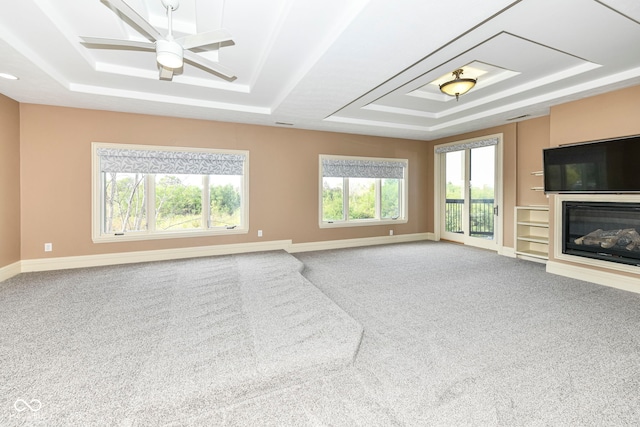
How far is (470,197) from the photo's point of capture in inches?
248

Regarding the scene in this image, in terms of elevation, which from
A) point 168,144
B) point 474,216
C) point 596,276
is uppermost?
point 168,144

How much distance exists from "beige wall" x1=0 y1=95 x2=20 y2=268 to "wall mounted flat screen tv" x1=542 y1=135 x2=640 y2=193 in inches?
293

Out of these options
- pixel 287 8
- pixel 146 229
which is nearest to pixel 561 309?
pixel 287 8

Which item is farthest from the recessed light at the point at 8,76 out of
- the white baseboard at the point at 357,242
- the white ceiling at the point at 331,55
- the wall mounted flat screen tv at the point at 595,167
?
the wall mounted flat screen tv at the point at 595,167

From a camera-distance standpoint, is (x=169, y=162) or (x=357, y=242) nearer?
(x=169, y=162)

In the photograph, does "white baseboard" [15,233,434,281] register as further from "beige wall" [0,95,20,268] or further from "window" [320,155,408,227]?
"window" [320,155,408,227]

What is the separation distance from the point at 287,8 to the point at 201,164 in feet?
11.1

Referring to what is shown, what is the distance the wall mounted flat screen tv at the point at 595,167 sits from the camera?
3.52m

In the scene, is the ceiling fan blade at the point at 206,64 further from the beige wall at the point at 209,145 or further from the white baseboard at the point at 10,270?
the white baseboard at the point at 10,270

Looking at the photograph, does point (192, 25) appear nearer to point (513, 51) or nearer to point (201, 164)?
point (201, 164)

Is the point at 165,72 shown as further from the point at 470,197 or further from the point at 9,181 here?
the point at 470,197

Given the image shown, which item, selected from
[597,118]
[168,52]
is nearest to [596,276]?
[597,118]

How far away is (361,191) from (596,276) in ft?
13.3

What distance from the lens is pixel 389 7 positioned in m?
2.12
